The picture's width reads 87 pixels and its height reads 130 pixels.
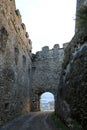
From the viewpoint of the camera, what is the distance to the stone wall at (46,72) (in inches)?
792

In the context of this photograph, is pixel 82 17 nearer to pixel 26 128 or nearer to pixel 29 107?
pixel 26 128

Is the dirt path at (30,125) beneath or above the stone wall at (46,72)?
beneath

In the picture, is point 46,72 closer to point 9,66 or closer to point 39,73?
point 39,73

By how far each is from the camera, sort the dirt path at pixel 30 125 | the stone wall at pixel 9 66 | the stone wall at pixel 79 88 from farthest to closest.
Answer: the stone wall at pixel 9 66 → the dirt path at pixel 30 125 → the stone wall at pixel 79 88

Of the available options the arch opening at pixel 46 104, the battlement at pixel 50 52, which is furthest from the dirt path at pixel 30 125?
the arch opening at pixel 46 104

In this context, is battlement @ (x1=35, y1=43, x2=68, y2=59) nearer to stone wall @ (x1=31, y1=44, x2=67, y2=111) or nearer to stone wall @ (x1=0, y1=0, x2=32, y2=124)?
stone wall @ (x1=31, y1=44, x2=67, y2=111)

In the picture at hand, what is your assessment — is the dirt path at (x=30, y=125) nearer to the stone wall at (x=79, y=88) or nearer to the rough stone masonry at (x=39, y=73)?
the rough stone masonry at (x=39, y=73)

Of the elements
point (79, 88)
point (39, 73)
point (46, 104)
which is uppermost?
point (39, 73)

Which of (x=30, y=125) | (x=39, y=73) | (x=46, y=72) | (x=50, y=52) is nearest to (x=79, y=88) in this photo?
(x=30, y=125)

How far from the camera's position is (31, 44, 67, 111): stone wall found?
20.1m

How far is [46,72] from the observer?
20500mm

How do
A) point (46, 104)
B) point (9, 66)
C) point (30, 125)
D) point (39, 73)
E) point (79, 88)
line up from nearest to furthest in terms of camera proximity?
point (79, 88) < point (30, 125) < point (9, 66) < point (39, 73) < point (46, 104)

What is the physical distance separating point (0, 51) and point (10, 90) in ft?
8.63

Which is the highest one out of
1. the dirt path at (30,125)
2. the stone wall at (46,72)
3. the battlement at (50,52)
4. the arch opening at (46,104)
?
the battlement at (50,52)
